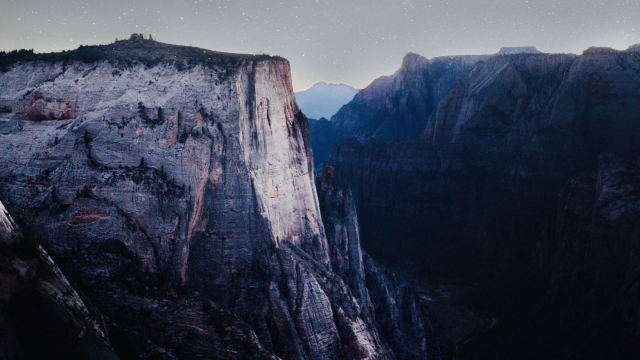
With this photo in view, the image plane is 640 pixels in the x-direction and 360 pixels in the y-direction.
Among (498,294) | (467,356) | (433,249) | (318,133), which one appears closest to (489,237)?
(433,249)

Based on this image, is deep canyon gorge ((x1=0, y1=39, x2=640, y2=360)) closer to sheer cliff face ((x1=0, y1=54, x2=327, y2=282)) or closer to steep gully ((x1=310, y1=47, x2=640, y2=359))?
sheer cliff face ((x1=0, y1=54, x2=327, y2=282))

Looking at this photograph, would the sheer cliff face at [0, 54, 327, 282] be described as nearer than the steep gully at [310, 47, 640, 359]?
Yes

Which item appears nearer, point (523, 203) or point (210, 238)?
point (210, 238)

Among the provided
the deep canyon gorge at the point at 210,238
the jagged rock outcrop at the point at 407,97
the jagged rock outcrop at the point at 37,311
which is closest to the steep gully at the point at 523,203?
the deep canyon gorge at the point at 210,238

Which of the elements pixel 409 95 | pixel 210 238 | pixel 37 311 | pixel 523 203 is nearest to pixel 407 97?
pixel 409 95

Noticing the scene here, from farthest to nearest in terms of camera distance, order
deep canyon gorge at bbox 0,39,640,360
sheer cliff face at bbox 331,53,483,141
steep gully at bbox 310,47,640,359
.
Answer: sheer cliff face at bbox 331,53,483,141 → steep gully at bbox 310,47,640,359 → deep canyon gorge at bbox 0,39,640,360

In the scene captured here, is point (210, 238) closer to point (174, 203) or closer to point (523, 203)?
point (174, 203)

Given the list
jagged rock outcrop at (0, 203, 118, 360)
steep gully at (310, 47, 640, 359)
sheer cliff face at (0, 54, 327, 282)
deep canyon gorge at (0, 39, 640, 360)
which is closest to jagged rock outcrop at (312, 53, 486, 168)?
steep gully at (310, 47, 640, 359)
